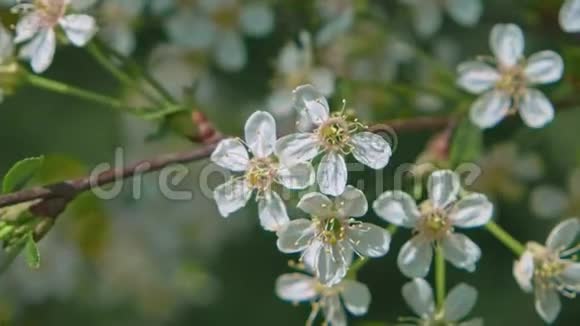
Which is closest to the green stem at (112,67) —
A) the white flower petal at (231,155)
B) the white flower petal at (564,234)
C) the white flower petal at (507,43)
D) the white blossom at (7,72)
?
the white blossom at (7,72)

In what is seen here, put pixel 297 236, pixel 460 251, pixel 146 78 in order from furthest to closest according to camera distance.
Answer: pixel 146 78
pixel 460 251
pixel 297 236

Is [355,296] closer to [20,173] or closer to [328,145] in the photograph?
[328,145]

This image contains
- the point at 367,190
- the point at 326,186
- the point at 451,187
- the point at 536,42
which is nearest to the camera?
the point at 326,186

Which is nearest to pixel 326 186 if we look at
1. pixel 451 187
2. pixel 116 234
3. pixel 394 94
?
pixel 451 187

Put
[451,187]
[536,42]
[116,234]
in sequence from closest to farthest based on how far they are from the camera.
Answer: [451,187], [536,42], [116,234]

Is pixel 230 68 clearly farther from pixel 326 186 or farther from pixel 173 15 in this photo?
pixel 326 186

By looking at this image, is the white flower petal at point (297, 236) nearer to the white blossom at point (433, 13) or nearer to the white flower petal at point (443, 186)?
the white flower petal at point (443, 186)

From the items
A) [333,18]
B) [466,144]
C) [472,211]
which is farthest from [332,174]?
[333,18]
